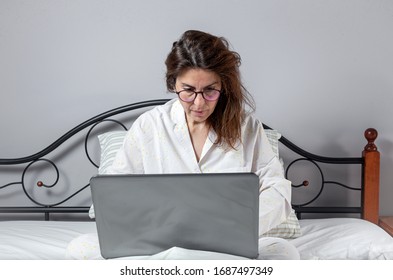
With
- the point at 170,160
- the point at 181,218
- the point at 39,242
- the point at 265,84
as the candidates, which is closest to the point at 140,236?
the point at 181,218

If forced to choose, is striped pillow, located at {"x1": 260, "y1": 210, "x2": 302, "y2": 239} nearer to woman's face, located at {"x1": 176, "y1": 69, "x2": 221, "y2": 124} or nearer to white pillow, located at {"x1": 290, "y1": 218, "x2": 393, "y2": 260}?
white pillow, located at {"x1": 290, "y1": 218, "x2": 393, "y2": 260}

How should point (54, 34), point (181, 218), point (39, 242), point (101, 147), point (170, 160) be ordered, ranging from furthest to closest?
1. point (54, 34)
2. point (101, 147)
3. point (39, 242)
4. point (170, 160)
5. point (181, 218)

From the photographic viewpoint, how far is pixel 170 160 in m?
1.46

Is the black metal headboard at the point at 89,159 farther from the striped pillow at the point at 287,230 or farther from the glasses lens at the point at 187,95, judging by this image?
the glasses lens at the point at 187,95

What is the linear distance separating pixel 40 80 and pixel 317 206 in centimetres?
124

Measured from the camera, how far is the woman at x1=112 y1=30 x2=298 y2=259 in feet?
4.48

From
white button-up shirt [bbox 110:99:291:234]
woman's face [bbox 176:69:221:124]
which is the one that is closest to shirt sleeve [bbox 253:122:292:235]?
white button-up shirt [bbox 110:99:291:234]

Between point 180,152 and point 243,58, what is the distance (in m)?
0.77

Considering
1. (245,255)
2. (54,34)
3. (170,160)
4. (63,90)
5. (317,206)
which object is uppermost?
(54,34)

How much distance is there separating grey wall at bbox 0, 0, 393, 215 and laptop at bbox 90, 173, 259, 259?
3.91 ft

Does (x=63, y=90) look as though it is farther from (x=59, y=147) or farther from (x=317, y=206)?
(x=317, y=206)

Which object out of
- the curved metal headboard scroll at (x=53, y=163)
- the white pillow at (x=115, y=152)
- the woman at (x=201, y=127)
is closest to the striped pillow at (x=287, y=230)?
the white pillow at (x=115, y=152)

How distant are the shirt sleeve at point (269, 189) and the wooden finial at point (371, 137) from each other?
66cm

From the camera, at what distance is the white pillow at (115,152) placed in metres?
1.69
